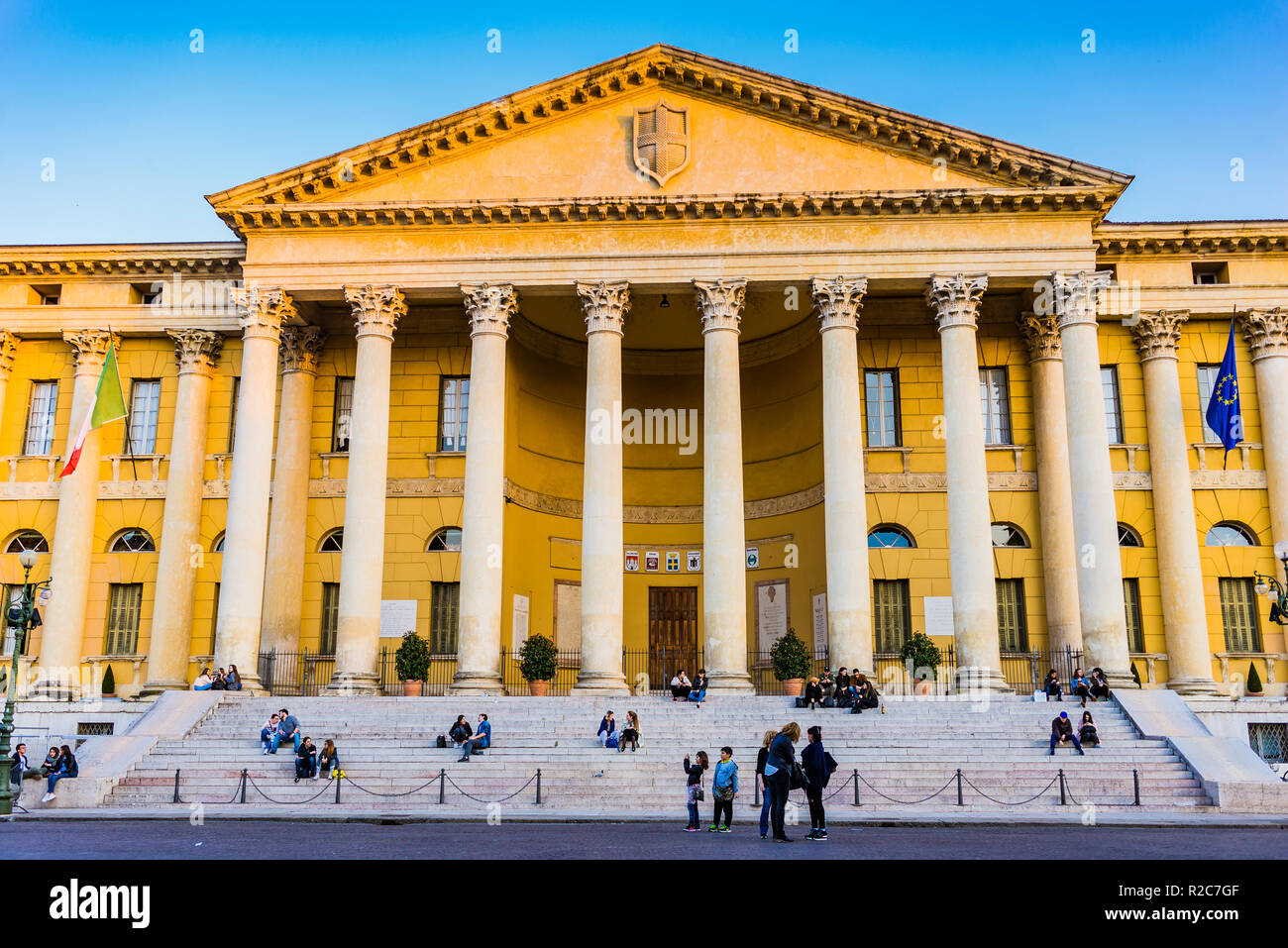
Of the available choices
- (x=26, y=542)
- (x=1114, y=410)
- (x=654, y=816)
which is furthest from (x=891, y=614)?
(x=26, y=542)

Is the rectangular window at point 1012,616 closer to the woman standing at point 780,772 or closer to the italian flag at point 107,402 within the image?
the woman standing at point 780,772

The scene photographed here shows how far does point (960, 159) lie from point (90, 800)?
86.7 feet

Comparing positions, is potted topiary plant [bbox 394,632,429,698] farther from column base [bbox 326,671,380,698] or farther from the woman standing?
the woman standing

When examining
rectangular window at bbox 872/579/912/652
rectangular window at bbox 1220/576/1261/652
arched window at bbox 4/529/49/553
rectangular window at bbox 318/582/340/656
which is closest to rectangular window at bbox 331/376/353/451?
rectangular window at bbox 318/582/340/656

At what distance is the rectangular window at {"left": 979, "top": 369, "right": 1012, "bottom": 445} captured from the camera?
1373 inches

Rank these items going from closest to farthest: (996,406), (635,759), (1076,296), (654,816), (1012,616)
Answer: (654,816), (635,759), (1076,296), (1012,616), (996,406)

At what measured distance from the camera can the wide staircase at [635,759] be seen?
2127cm

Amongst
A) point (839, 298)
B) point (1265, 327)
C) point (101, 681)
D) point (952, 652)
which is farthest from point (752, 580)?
point (101, 681)

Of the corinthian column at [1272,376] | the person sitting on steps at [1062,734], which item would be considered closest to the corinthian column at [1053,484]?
the corinthian column at [1272,376]

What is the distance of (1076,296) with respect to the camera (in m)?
30.1

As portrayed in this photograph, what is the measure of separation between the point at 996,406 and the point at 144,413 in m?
28.1

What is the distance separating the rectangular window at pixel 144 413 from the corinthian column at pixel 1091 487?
28634 millimetres

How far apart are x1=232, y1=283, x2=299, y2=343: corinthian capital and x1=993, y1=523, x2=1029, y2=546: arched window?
22.7 metres

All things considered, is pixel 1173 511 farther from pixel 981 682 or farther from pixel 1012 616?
pixel 981 682
